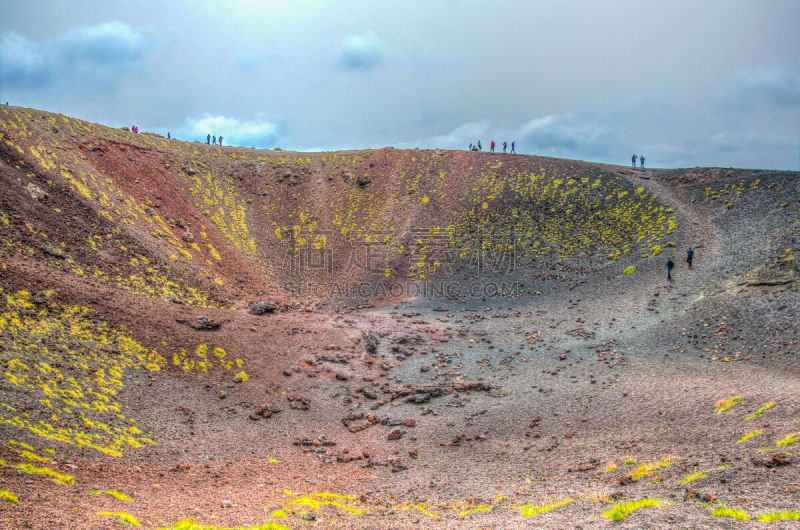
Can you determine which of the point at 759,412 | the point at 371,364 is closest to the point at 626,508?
the point at 759,412

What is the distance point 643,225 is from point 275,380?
1628 inches

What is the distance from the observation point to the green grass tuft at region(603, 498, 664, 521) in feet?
34.7

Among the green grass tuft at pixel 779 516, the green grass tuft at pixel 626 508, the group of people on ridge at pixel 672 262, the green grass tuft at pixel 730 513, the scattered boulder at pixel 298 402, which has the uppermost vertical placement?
the group of people on ridge at pixel 672 262

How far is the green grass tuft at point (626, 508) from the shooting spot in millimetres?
10570

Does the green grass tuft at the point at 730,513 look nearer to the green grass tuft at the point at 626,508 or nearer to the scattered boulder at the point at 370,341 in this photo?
the green grass tuft at the point at 626,508

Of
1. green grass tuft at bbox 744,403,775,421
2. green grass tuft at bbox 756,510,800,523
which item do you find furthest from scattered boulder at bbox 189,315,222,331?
green grass tuft at bbox 744,403,775,421

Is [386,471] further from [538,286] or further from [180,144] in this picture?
[180,144]

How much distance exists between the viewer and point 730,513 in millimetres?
9672

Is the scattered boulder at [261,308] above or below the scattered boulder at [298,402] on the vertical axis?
above

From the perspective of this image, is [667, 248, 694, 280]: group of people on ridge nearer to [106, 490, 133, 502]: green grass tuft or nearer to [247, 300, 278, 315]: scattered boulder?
[247, 300, 278, 315]: scattered boulder

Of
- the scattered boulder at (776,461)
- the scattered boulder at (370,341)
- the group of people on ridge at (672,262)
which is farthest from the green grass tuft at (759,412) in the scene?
the group of people on ridge at (672,262)

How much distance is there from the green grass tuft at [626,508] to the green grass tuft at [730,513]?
1277 millimetres

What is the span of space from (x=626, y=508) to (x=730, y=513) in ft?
7.09

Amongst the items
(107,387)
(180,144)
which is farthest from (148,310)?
(180,144)
